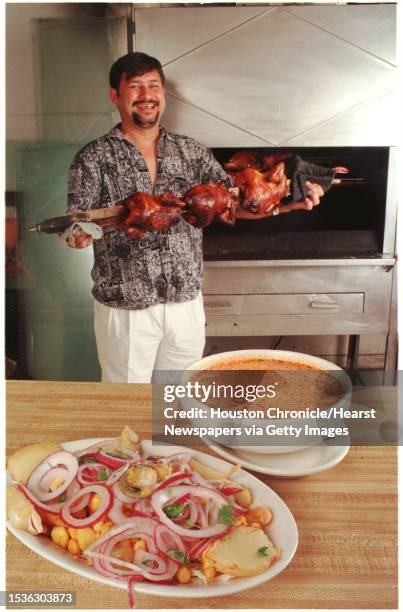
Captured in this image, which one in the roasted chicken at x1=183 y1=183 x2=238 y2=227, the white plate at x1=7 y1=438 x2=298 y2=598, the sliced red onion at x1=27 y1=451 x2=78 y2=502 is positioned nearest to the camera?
the white plate at x1=7 y1=438 x2=298 y2=598

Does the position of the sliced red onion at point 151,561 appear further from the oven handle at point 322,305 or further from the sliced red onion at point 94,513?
the oven handle at point 322,305

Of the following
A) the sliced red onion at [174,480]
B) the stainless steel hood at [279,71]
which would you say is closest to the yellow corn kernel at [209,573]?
the sliced red onion at [174,480]

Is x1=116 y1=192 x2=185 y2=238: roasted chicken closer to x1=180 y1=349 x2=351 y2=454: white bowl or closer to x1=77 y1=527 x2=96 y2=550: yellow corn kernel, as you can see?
x1=180 y1=349 x2=351 y2=454: white bowl

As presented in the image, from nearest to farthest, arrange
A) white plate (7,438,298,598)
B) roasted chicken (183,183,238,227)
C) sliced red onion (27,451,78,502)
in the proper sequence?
1. white plate (7,438,298,598)
2. sliced red onion (27,451,78,502)
3. roasted chicken (183,183,238,227)

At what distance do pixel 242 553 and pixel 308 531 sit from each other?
0.38ft

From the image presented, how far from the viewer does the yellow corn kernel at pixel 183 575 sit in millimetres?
666

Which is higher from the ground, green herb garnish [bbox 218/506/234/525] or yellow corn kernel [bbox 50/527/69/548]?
green herb garnish [bbox 218/506/234/525]

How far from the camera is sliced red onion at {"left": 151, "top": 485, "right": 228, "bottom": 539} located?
27.2 inches

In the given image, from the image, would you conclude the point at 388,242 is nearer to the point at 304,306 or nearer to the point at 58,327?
the point at 304,306

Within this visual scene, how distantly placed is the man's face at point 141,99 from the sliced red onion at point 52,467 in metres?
0.45

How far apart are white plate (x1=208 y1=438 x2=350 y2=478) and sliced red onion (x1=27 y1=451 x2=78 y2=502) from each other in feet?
0.58

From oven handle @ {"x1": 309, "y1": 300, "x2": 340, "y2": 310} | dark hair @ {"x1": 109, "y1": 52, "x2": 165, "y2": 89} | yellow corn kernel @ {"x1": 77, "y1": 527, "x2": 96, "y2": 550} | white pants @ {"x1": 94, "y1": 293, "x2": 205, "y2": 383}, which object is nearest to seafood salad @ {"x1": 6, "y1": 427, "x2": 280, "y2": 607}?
yellow corn kernel @ {"x1": 77, "y1": 527, "x2": 96, "y2": 550}

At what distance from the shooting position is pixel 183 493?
73cm

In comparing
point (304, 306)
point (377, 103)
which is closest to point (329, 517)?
point (304, 306)
